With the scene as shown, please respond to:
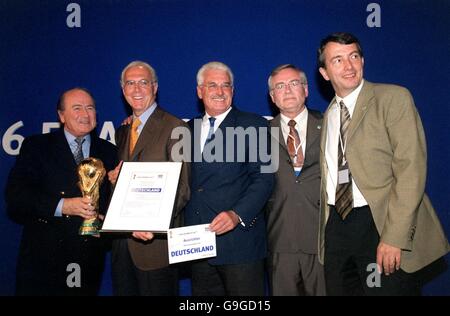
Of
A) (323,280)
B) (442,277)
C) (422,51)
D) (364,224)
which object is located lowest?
(442,277)

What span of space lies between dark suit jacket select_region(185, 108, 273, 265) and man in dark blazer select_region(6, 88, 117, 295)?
2.14 ft

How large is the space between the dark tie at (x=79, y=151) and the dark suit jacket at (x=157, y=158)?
0.83 ft

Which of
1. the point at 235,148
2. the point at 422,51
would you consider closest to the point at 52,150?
the point at 235,148

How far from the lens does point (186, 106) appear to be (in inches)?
149

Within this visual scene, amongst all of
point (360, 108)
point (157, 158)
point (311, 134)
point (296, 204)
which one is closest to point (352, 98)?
point (360, 108)

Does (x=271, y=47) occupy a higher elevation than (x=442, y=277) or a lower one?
higher

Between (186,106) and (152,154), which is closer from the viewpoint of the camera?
(152,154)

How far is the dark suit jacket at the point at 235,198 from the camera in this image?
8.20 feet

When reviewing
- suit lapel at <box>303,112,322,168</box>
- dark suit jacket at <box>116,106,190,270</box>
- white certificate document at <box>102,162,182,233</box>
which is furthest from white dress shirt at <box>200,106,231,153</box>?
suit lapel at <box>303,112,322,168</box>

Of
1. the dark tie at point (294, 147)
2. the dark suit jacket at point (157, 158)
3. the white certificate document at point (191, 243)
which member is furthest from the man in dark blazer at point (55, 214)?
the dark tie at point (294, 147)

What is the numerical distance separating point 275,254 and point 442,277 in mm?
1903

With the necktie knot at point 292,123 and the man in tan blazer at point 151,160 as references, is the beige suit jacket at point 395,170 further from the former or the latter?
the man in tan blazer at point 151,160

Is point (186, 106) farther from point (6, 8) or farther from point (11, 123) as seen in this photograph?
point (6, 8)
